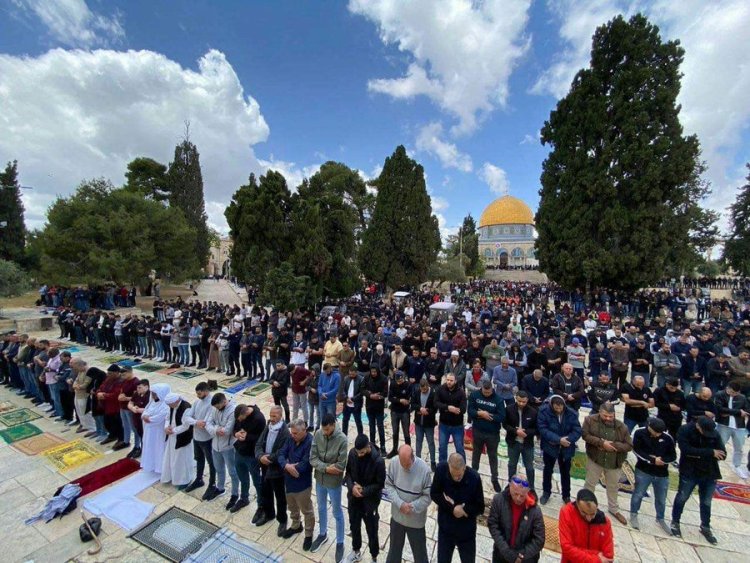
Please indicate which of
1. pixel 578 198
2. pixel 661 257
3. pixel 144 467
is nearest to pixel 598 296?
pixel 661 257

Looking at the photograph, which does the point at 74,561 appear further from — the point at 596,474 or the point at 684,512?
the point at 684,512

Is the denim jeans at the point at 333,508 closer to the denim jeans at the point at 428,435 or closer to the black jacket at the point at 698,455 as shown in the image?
the denim jeans at the point at 428,435

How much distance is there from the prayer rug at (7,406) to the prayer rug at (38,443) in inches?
83.4

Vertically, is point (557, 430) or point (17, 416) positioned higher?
point (557, 430)

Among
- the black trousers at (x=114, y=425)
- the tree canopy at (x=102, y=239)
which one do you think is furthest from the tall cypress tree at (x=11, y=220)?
the black trousers at (x=114, y=425)

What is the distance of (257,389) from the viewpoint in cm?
838

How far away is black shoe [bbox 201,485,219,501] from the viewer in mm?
4496

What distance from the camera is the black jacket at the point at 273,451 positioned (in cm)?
385

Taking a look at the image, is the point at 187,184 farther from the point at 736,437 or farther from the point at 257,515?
the point at 736,437

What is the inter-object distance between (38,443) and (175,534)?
4.20 metres

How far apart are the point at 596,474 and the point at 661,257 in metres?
18.5

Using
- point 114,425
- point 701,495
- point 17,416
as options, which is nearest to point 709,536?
point 701,495

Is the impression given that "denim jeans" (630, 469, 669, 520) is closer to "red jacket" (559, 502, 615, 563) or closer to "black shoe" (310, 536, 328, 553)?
"red jacket" (559, 502, 615, 563)

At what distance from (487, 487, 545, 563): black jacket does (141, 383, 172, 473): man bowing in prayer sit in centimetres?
453
